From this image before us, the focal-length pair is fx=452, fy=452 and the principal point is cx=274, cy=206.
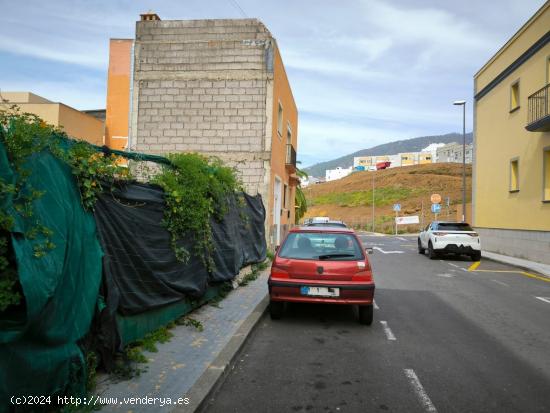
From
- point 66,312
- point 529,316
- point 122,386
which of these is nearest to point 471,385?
point 122,386

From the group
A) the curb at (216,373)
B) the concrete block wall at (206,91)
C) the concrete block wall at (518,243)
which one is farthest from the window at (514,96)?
the curb at (216,373)

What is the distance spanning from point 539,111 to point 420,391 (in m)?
16.5

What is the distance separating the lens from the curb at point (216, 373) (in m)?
3.85

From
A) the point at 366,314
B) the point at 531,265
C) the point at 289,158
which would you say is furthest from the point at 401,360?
the point at 289,158

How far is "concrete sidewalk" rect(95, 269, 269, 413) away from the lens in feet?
12.5

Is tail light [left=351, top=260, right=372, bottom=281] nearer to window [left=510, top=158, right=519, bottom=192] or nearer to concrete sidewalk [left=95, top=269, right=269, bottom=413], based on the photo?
concrete sidewalk [left=95, top=269, right=269, bottom=413]

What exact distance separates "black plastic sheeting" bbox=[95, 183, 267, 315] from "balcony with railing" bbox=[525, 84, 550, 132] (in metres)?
14.6

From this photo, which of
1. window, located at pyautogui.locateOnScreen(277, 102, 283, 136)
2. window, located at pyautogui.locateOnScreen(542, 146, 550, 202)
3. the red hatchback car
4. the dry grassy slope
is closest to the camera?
the red hatchback car

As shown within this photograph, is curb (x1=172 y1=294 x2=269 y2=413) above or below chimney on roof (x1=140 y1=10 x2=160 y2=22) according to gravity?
below

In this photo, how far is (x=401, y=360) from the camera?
5402mm

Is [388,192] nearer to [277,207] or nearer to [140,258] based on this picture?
[277,207]

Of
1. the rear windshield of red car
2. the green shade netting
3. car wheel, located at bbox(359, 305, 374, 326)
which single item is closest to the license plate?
the rear windshield of red car

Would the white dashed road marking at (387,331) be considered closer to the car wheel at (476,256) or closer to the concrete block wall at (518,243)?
the concrete block wall at (518,243)

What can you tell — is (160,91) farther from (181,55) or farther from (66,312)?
(66,312)
